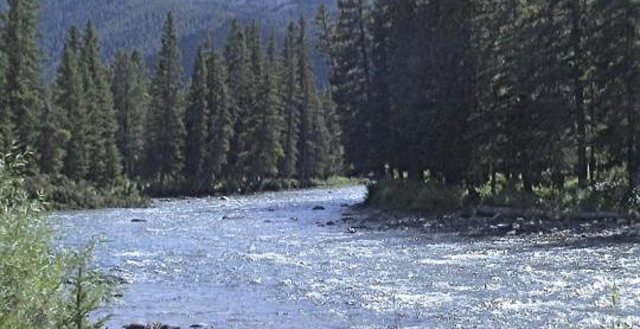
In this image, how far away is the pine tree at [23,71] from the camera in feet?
199

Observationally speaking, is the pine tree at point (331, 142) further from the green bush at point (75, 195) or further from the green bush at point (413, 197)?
the green bush at point (413, 197)

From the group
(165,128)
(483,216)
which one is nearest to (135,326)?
(483,216)

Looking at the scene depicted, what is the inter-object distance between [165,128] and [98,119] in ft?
34.9

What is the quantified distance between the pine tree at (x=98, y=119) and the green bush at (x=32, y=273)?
196 ft

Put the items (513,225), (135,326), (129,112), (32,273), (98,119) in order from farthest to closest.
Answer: (129,112) → (98,119) → (513,225) → (135,326) → (32,273)

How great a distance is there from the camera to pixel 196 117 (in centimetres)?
8388

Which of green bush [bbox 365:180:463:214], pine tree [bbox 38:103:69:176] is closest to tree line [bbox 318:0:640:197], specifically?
green bush [bbox 365:180:463:214]

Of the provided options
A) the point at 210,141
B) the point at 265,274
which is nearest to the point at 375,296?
the point at 265,274

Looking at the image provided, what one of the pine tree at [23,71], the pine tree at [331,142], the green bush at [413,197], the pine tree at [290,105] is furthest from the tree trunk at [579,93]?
the pine tree at [331,142]

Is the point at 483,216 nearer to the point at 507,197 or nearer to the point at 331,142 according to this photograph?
the point at 507,197

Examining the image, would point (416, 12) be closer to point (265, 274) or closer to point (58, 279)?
point (265, 274)

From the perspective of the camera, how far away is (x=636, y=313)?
57.0ft

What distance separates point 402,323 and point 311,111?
251 ft

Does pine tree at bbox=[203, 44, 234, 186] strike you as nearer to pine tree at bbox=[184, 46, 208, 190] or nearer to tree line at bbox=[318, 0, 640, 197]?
pine tree at bbox=[184, 46, 208, 190]
